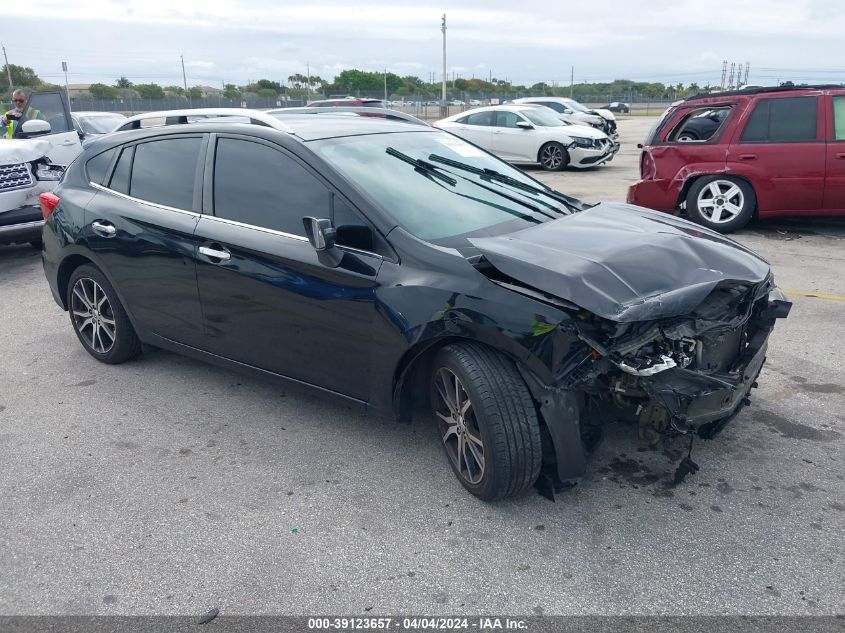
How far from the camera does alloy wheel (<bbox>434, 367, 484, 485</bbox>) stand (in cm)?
330

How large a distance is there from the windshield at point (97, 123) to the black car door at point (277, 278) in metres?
11.3

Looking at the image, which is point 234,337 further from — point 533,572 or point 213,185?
point 533,572

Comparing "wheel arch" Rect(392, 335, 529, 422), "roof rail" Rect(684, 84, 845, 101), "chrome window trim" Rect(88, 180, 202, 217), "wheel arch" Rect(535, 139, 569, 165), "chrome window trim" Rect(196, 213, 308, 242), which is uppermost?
"roof rail" Rect(684, 84, 845, 101)

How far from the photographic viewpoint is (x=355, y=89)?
6209 cm

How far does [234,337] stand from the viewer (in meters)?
4.18

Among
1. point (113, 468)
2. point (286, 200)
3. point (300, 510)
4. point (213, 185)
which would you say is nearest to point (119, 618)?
point (300, 510)

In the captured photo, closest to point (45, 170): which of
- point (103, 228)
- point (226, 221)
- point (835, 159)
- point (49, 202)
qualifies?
point (49, 202)

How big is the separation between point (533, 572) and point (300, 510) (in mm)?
1116

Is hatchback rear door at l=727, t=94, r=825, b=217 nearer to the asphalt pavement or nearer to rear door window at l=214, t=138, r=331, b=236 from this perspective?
the asphalt pavement

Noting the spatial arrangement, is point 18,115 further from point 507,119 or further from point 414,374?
point 507,119

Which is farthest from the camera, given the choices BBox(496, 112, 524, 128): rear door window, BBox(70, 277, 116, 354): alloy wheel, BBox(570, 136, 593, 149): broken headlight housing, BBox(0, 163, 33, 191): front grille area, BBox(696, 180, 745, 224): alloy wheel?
BBox(496, 112, 524, 128): rear door window

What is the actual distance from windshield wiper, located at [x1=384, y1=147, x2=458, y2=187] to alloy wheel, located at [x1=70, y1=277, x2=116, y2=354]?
7.51 ft

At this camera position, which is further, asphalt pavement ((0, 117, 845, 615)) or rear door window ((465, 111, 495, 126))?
rear door window ((465, 111, 495, 126))

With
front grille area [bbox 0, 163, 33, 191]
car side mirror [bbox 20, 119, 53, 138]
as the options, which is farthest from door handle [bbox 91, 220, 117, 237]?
car side mirror [bbox 20, 119, 53, 138]
